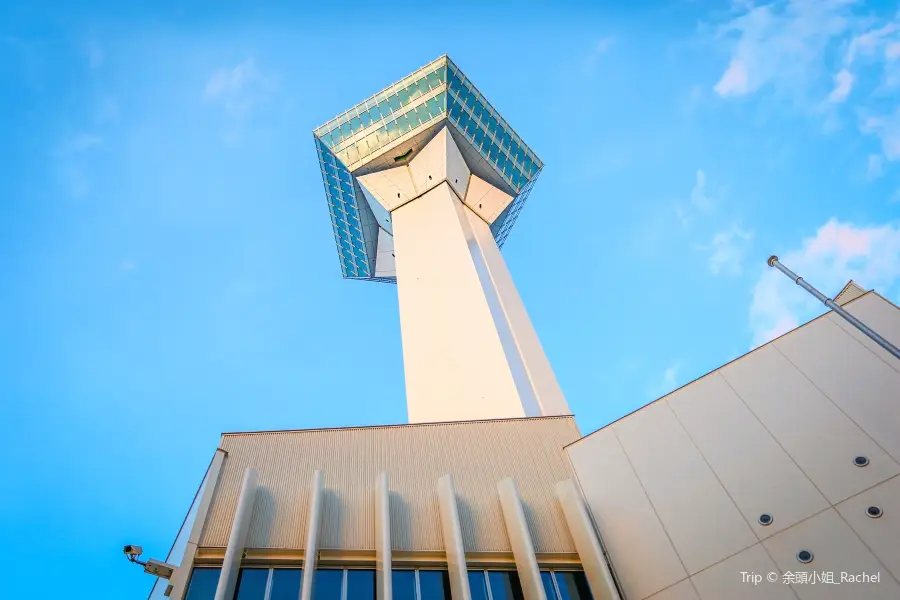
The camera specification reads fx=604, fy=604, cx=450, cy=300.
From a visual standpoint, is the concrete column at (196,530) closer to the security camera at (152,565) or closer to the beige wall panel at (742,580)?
the security camera at (152,565)

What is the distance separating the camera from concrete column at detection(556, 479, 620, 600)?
1416 cm

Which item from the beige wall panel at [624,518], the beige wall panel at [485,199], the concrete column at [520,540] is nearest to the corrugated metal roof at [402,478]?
the concrete column at [520,540]

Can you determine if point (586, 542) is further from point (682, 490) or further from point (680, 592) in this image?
point (682, 490)

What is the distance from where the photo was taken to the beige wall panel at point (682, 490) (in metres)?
13.9

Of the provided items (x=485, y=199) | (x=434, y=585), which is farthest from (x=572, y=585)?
(x=485, y=199)

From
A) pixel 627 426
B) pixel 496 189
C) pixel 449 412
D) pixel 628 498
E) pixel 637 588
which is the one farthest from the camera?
pixel 496 189

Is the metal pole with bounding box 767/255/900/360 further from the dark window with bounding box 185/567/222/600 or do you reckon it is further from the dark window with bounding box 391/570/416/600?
the dark window with bounding box 185/567/222/600

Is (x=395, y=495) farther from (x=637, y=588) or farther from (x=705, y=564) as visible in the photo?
(x=705, y=564)

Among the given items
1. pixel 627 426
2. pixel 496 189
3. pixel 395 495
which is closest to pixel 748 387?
pixel 627 426

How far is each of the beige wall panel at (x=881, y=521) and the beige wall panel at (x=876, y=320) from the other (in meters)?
3.23

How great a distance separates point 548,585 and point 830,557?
6.17 m

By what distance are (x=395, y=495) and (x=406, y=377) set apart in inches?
596

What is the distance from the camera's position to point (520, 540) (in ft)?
49.0

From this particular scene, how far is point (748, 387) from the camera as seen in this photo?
1623 centimetres
